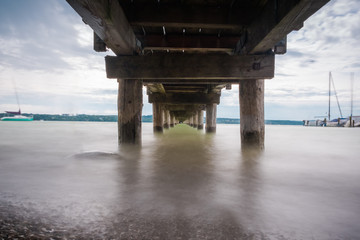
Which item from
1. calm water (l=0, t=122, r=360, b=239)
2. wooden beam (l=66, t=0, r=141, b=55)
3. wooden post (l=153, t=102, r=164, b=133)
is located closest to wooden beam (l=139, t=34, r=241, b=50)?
wooden beam (l=66, t=0, r=141, b=55)

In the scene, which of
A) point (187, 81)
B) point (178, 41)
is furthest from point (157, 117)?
point (178, 41)

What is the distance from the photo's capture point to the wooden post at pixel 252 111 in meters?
4.11

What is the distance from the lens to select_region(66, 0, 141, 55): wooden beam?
2.19 m

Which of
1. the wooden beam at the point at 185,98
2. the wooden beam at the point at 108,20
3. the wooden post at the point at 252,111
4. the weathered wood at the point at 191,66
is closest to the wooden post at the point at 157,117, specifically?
the wooden beam at the point at 185,98

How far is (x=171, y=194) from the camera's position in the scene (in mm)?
1886

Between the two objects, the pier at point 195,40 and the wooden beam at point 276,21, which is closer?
the wooden beam at point 276,21

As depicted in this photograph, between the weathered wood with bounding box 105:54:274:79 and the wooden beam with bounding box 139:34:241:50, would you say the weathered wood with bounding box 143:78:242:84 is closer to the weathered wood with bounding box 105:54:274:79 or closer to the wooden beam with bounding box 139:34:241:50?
the wooden beam with bounding box 139:34:241:50

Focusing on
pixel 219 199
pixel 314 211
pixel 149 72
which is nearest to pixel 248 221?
pixel 219 199

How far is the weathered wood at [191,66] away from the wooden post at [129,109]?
42 cm

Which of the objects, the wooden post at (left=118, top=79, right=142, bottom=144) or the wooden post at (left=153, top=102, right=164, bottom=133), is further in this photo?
the wooden post at (left=153, top=102, right=164, bottom=133)

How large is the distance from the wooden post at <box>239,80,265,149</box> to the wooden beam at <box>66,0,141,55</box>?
2414 millimetres

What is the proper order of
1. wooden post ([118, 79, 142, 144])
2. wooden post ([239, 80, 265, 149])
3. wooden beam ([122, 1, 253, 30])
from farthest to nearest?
wooden post ([118, 79, 142, 144]) < wooden post ([239, 80, 265, 149]) < wooden beam ([122, 1, 253, 30])

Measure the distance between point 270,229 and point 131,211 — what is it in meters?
0.95

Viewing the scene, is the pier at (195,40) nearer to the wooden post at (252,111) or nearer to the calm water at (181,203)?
the wooden post at (252,111)
